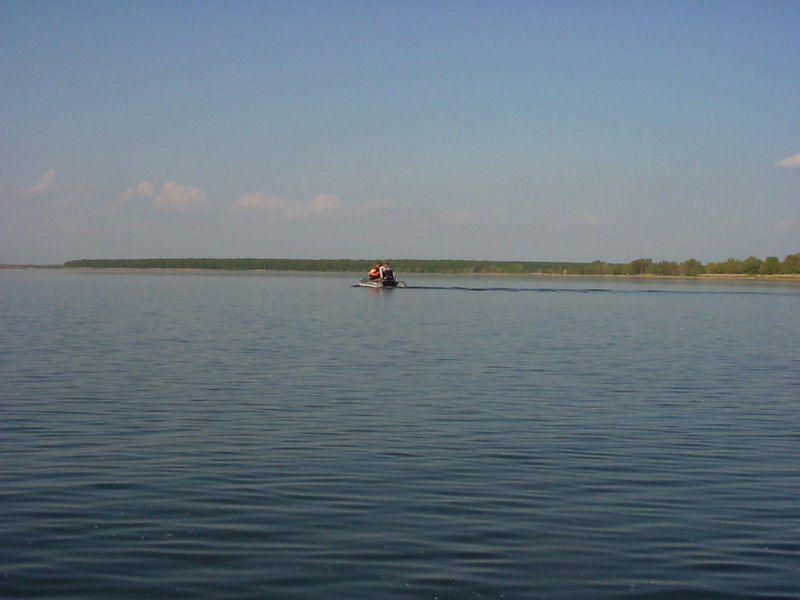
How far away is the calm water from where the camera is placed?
31.0 ft

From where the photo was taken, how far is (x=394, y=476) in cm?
1338

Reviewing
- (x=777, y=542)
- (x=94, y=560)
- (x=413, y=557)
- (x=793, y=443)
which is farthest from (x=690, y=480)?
(x=94, y=560)

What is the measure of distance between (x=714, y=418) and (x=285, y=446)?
8.62 m

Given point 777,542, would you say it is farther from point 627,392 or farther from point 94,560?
point 627,392

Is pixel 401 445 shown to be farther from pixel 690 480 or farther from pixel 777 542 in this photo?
pixel 777 542

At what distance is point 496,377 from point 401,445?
975cm

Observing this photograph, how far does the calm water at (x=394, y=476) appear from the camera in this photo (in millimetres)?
9438

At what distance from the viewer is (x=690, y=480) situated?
1358 centimetres

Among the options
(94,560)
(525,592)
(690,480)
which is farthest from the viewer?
(690,480)

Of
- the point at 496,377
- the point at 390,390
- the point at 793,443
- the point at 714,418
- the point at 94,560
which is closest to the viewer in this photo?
the point at 94,560

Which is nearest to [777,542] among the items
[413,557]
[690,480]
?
[690,480]

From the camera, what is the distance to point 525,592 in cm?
901

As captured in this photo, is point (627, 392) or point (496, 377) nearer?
point (627, 392)

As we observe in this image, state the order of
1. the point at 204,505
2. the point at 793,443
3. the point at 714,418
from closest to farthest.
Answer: the point at 204,505
the point at 793,443
the point at 714,418
